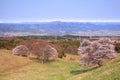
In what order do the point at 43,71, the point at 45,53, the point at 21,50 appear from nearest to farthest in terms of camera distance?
the point at 43,71, the point at 45,53, the point at 21,50

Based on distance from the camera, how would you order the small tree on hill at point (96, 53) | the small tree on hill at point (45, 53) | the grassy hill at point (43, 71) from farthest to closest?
the small tree on hill at point (45, 53), the small tree on hill at point (96, 53), the grassy hill at point (43, 71)

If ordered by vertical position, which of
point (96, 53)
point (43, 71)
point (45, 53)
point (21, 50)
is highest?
point (96, 53)

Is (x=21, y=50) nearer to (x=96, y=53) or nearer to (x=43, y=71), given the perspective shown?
(x=43, y=71)

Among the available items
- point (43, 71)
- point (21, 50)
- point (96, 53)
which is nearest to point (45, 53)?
point (21, 50)

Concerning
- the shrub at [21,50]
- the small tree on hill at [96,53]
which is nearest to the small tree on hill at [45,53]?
the shrub at [21,50]

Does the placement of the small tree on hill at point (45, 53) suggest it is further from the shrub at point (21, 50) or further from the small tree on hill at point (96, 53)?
the small tree on hill at point (96, 53)

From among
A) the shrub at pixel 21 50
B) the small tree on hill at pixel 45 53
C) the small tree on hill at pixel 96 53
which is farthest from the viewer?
the shrub at pixel 21 50

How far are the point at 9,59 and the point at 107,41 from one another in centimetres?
2661

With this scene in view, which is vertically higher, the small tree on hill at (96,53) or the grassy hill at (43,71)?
the small tree on hill at (96,53)

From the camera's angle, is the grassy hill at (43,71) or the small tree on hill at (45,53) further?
the small tree on hill at (45,53)

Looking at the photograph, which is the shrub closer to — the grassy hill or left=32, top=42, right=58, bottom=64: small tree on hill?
left=32, top=42, right=58, bottom=64: small tree on hill

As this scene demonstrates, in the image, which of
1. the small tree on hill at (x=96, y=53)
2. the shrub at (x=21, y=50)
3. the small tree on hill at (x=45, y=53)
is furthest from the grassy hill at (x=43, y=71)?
the shrub at (x=21, y=50)

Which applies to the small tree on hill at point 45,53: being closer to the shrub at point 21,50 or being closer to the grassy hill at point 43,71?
the grassy hill at point 43,71

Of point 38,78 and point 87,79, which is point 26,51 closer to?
point 38,78
